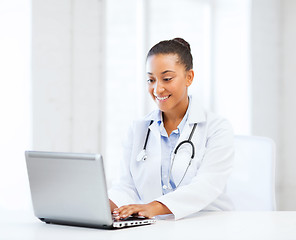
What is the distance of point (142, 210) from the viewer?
1.59m

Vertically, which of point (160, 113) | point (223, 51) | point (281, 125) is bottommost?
point (281, 125)

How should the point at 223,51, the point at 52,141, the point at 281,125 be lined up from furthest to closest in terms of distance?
the point at 281,125, the point at 223,51, the point at 52,141

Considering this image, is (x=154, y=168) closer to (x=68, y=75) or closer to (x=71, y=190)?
(x=71, y=190)

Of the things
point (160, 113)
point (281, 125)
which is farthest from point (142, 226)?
point (281, 125)

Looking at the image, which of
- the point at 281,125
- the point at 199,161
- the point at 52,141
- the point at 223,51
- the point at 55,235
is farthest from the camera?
the point at 281,125

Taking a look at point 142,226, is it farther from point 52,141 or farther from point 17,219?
point 52,141

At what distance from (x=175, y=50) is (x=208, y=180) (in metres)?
0.58

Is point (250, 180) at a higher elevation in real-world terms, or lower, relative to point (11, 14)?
lower

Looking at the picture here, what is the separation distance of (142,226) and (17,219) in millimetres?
481

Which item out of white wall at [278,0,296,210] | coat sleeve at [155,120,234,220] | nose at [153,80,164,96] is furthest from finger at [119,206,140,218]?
white wall at [278,0,296,210]

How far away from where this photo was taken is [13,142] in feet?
9.64

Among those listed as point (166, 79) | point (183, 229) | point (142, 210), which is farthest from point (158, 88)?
point (183, 229)

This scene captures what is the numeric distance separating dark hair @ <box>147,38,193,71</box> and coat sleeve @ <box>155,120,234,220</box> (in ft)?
1.03

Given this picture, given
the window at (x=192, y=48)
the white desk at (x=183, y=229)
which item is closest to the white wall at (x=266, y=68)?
the window at (x=192, y=48)
